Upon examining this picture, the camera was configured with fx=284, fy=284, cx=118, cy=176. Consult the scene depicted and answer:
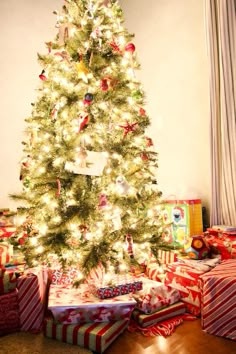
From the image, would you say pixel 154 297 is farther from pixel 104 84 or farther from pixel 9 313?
pixel 104 84

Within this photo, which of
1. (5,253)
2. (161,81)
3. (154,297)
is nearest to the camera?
(154,297)

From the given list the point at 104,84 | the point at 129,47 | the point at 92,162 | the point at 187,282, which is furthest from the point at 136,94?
the point at 187,282

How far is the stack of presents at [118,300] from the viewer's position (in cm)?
154

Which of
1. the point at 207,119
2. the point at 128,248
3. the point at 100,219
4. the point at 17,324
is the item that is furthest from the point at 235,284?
the point at 207,119

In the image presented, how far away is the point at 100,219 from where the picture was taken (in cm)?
181

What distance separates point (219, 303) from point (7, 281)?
1.19 metres

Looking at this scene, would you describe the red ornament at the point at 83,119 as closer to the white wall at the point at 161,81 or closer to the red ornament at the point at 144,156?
the red ornament at the point at 144,156

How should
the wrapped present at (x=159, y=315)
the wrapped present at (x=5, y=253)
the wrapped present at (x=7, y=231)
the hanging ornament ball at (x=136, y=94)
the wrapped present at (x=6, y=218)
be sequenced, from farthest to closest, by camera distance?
the wrapped present at (x=6, y=218), the wrapped present at (x=7, y=231), the wrapped present at (x=5, y=253), the hanging ornament ball at (x=136, y=94), the wrapped present at (x=159, y=315)

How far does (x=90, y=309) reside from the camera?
156 centimetres

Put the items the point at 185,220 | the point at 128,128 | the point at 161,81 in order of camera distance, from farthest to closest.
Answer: the point at 161,81 < the point at 185,220 < the point at 128,128

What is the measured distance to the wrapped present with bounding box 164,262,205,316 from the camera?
1804 millimetres

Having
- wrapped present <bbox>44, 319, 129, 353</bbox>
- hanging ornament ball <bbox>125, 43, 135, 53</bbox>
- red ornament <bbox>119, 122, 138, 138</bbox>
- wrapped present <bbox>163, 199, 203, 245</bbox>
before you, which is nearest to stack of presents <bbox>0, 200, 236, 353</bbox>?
wrapped present <bbox>44, 319, 129, 353</bbox>

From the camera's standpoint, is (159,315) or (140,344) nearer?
(140,344)

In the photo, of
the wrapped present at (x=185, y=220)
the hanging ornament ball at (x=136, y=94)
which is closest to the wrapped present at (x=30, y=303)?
the wrapped present at (x=185, y=220)
